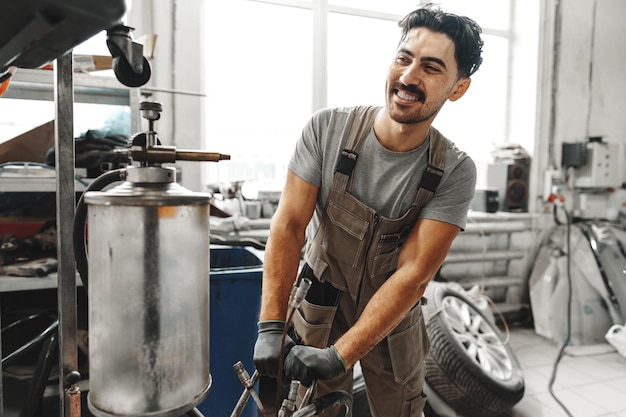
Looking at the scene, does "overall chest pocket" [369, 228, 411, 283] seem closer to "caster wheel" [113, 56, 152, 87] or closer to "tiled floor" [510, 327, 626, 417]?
"caster wheel" [113, 56, 152, 87]

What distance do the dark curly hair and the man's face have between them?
0.02 m

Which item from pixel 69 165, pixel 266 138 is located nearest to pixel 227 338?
pixel 69 165

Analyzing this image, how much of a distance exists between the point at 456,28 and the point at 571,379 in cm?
236

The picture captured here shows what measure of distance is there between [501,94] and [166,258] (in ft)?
12.9

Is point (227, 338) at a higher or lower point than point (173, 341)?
lower

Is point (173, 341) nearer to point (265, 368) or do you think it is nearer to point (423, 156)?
point (265, 368)

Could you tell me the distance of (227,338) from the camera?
1535 mm

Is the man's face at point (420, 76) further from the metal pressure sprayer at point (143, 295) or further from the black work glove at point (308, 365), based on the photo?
the metal pressure sprayer at point (143, 295)

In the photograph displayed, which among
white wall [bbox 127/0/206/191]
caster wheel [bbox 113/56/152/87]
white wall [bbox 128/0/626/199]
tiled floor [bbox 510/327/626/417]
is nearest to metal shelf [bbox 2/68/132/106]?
white wall [bbox 127/0/206/191]

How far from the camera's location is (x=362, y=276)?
4.58 feet

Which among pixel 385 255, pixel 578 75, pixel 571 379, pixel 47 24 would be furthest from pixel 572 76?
pixel 47 24

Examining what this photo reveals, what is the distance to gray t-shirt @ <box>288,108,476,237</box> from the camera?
54.4 inches

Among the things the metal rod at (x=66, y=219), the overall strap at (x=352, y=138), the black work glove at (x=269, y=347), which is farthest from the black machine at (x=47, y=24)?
the overall strap at (x=352, y=138)

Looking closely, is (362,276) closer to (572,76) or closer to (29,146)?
(29,146)
